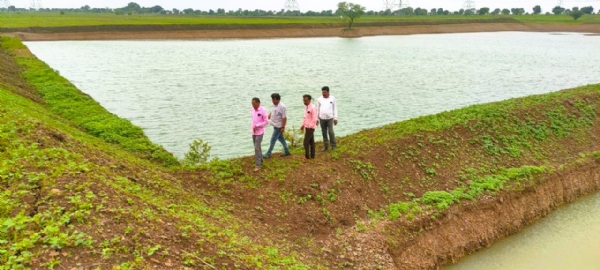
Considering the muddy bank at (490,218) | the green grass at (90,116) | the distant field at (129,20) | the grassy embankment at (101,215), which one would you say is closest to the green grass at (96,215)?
the grassy embankment at (101,215)

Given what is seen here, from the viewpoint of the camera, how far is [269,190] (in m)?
10.5

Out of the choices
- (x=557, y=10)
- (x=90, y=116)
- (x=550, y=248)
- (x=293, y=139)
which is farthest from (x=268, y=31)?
(x=557, y=10)

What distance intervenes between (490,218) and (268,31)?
2957 inches

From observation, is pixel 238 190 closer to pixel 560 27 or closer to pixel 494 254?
pixel 494 254

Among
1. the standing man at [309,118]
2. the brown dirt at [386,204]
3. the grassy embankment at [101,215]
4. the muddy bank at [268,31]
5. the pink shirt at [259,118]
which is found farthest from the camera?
the muddy bank at [268,31]

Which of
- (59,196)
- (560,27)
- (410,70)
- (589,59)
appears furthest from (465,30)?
(59,196)

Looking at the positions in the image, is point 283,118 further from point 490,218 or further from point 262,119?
point 490,218

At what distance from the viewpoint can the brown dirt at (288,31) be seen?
6488 cm

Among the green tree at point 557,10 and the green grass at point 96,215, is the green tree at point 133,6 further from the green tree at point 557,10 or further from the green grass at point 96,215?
the green grass at point 96,215

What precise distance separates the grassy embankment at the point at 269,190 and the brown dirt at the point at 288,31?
55.6 metres

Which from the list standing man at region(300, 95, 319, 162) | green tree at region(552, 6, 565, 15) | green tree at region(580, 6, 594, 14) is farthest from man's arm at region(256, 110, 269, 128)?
green tree at region(552, 6, 565, 15)

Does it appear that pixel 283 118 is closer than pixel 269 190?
No

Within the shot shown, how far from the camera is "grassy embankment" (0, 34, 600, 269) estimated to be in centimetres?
625

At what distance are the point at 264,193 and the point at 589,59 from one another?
175 feet
